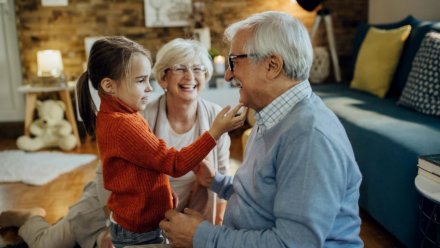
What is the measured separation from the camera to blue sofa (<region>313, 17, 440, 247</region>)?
77.8 inches

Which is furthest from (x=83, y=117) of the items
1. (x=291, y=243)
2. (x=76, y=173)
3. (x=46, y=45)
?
(x=46, y=45)

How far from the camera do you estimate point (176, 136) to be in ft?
6.13

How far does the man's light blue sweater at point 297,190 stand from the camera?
0.99 metres

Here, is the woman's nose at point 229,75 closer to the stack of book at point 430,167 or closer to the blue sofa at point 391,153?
the stack of book at point 430,167

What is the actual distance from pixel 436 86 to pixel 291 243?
1781 mm

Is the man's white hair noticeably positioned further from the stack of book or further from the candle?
the candle

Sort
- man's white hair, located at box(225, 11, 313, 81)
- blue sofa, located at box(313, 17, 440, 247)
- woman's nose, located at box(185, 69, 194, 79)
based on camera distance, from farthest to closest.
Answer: blue sofa, located at box(313, 17, 440, 247), woman's nose, located at box(185, 69, 194, 79), man's white hair, located at box(225, 11, 313, 81)

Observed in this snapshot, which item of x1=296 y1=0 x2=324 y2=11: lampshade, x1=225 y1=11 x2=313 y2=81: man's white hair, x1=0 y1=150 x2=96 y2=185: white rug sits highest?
x1=296 y1=0 x2=324 y2=11: lampshade

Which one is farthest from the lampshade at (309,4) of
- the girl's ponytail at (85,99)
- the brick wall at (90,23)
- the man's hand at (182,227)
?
the man's hand at (182,227)

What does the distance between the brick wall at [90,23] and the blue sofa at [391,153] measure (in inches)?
83.0

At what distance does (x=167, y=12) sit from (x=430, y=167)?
3.42 metres

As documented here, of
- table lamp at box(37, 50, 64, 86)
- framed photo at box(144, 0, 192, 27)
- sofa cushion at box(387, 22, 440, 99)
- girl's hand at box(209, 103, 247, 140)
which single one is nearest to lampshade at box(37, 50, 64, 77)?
table lamp at box(37, 50, 64, 86)

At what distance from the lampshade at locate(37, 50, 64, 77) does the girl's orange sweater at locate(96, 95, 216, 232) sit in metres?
3.05

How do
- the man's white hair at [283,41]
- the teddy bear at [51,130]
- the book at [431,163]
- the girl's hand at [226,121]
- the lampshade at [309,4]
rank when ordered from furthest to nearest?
1. the lampshade at [309,4]
2. the teddy bear at [51,130]
3. the book at [431,163]
4. the girl's hand at [226,121]
5. the man's white hair at [283,41]
